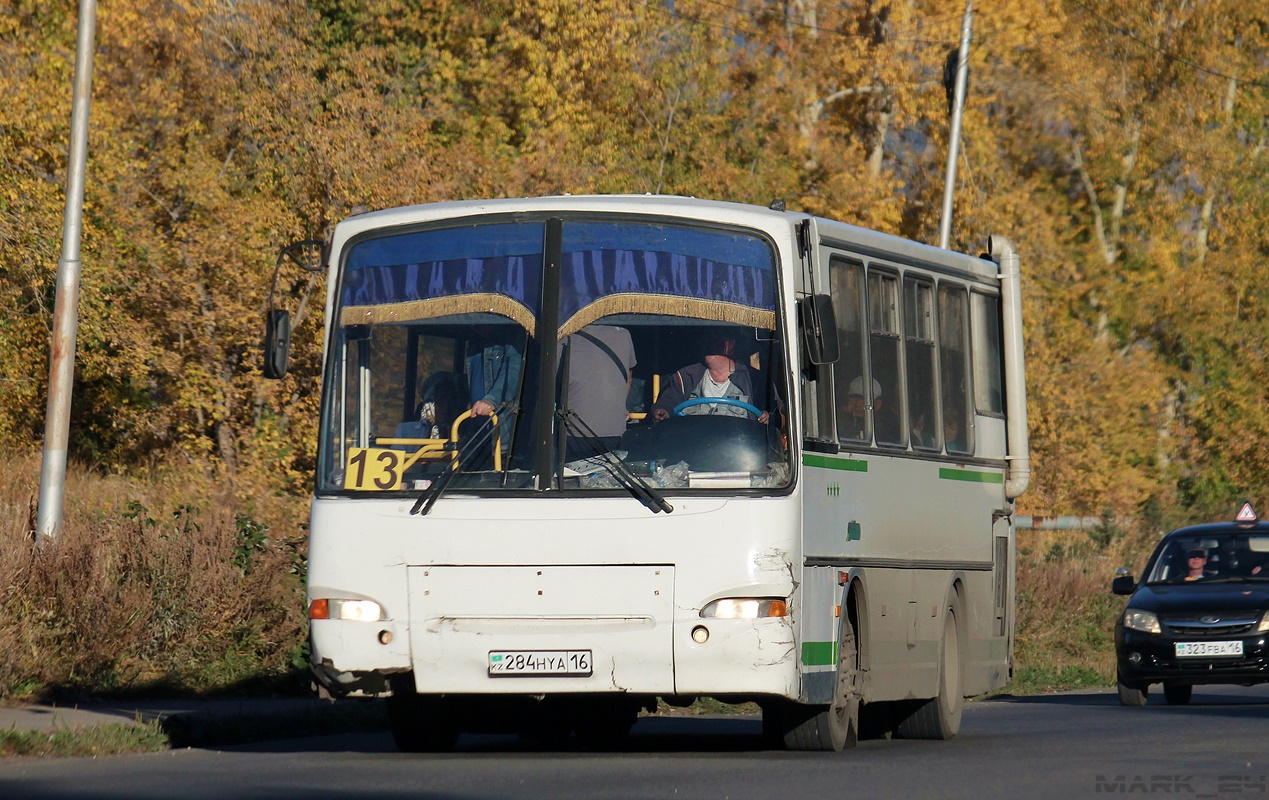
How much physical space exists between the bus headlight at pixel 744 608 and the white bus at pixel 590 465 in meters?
0.01

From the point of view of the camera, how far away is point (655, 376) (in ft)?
39.8

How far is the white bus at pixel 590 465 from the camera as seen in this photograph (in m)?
11.8

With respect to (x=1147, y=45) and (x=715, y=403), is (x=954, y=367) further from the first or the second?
(x=1147, y=45)

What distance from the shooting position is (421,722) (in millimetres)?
13445

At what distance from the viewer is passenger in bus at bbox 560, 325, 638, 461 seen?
12047 millimetres

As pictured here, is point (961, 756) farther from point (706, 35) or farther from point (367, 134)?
point (706, 35)

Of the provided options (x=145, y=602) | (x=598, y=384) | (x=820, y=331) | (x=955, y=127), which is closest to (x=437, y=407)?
(x=598, y=384)

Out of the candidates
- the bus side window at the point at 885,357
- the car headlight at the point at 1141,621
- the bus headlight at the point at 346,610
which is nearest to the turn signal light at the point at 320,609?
the bus headlight at the point at 346,610

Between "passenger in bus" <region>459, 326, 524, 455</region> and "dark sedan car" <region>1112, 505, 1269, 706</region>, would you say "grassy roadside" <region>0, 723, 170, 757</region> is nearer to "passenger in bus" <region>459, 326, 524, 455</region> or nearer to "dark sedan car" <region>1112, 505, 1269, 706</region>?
"passenger in bus" <region>459, 326, 524, 455</region>

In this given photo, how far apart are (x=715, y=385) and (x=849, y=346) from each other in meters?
1.63

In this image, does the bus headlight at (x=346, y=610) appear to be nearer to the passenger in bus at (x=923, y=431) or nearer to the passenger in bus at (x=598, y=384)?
the passenger in bus at (x=598, y=384)

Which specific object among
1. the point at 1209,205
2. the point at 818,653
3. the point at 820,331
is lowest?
the point at 818,653

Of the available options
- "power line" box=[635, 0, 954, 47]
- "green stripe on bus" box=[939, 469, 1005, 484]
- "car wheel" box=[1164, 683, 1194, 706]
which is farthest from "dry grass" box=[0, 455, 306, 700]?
"power line" box=[635, 0, 954, 47]

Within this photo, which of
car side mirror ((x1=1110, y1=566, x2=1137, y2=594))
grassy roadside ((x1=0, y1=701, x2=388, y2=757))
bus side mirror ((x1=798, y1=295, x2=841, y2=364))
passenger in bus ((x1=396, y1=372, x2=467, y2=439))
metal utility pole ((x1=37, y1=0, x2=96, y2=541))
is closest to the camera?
bus side mirror ((x1=798, y1=295, x2=841, y2=364))
